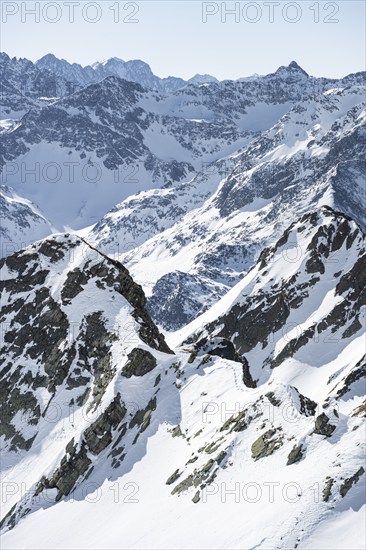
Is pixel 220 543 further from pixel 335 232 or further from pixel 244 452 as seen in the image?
pixel 335 232

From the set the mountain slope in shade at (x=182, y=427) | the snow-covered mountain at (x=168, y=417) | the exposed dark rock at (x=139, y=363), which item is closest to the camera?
the mountain slope in shade at (x=182, y=427)

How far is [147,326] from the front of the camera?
67.9 meters

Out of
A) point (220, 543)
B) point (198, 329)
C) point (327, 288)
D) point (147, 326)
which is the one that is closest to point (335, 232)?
point (327, 288)

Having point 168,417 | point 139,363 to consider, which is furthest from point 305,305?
point 168,417

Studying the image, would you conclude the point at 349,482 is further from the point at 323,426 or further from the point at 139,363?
the point at 139,363

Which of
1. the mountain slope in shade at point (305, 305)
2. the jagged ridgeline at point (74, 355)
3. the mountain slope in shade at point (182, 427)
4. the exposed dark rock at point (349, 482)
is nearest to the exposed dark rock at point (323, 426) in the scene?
the mountain slope in shade at point (182, 427)

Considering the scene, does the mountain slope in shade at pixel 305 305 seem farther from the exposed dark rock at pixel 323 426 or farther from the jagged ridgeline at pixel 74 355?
the exposed dark rock at pixel 323 426

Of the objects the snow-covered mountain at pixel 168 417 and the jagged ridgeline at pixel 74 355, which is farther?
the jagged ridgeline at pixel 74 355

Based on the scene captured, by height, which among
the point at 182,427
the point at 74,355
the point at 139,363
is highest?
the point at 74,355

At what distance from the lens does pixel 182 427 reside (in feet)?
167

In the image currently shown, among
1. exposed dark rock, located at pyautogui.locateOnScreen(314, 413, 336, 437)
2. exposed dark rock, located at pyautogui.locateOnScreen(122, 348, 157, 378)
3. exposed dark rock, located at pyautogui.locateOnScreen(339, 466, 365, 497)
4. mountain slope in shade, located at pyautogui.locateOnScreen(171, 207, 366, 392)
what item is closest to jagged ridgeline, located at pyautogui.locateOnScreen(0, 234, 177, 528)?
exposed dark rock, located at pyautogui.locateOnScreen(122, 348, 157, 378)

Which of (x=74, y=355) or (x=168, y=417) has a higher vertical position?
(x=74, y=355)

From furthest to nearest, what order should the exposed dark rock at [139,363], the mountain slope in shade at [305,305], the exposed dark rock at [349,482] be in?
1. the mountain slope in shade at [305,305]
2. the exposed dark rock at [139,363]
3. the exposed dark rock at [349,482]

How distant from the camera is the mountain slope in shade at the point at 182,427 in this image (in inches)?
1407
